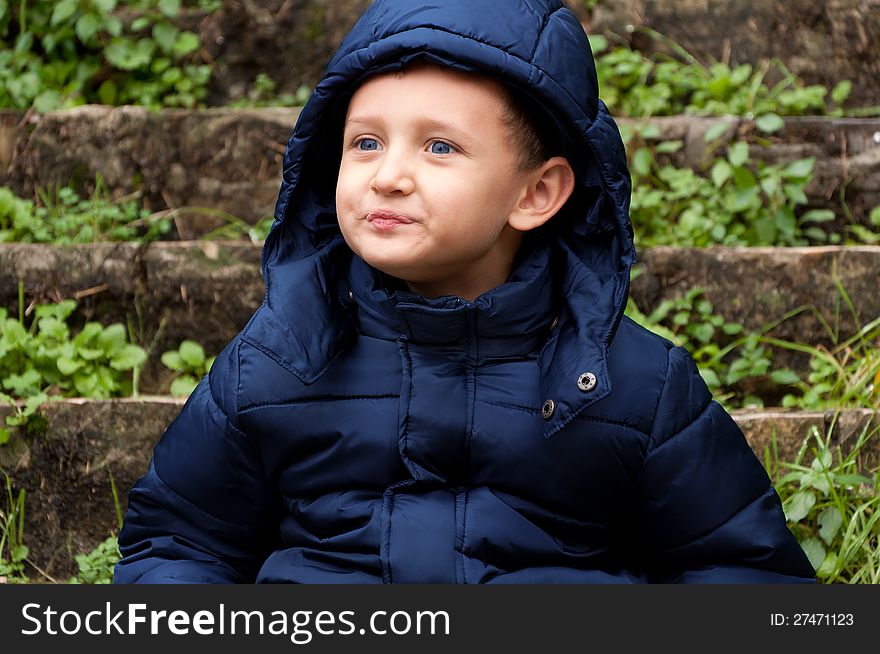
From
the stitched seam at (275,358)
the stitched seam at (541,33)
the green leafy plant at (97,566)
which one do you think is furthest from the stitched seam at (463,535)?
the green leafy plant at (97,566)

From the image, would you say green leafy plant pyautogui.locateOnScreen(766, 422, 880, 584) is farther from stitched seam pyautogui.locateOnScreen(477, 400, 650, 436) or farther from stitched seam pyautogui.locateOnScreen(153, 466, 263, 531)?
stitched seam pyautogui.locateOnScreen(153, 466, 263, 531)

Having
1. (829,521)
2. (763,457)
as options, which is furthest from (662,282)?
(829,521)

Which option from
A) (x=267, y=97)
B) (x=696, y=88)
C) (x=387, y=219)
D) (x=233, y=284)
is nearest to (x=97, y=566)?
(x=233, y=284)

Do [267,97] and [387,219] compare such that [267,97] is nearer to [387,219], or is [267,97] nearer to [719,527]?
[387,219]

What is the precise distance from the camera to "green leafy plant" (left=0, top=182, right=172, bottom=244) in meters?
3.39

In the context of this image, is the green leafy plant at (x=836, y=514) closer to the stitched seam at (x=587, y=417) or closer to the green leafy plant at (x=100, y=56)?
the stitched seam at (x=587, y=417)

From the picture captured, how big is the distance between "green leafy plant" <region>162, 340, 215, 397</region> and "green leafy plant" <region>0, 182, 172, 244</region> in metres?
0.48

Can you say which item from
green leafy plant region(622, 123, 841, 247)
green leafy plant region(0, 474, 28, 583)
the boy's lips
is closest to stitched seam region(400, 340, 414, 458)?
the boy's lips

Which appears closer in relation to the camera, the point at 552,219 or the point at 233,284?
the point at 552,219

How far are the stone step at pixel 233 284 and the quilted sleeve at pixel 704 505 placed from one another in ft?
3.58

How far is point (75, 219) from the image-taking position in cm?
340

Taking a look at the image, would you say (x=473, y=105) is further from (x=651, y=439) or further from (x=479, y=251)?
(x=651, y=439)

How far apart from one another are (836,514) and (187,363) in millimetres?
1634

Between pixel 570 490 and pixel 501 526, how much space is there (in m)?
0.14
